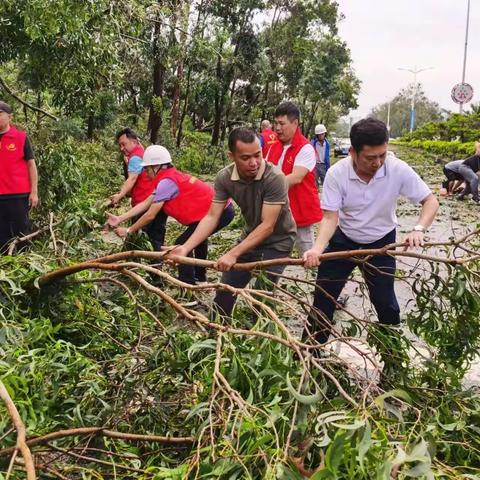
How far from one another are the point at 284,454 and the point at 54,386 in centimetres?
129

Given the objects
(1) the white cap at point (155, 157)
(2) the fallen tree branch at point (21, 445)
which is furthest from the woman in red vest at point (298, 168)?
(2) the fallen tree branch at point (21, 445)

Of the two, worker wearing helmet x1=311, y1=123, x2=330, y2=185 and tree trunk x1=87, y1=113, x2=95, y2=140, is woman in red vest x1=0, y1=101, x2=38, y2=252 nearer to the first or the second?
worker wearing helmet x1=311, y1=123, x2=330, y2=185

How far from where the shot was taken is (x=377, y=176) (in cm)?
365

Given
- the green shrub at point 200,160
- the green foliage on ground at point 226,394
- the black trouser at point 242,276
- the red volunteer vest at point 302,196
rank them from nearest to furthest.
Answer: the green foliage on ground at point 226,394, the black trouser at point 242,276, the red volunteer vest at point 302,196, the green shrub at point 200,160

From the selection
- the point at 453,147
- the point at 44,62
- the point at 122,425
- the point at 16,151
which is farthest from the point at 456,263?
the point at 453,147

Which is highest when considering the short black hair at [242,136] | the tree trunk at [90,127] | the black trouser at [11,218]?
the tree trunk at [90,127]

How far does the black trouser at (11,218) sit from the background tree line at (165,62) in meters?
1.56

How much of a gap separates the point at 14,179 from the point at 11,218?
1.18ft

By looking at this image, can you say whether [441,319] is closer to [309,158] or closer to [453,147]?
[309,158]

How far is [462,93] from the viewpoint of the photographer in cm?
2330

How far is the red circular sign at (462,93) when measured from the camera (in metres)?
23.3

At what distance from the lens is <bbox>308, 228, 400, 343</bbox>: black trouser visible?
374 cm

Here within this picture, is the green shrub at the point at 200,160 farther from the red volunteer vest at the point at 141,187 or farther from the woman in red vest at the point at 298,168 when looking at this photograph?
the woman in red vest at the point at 298,168

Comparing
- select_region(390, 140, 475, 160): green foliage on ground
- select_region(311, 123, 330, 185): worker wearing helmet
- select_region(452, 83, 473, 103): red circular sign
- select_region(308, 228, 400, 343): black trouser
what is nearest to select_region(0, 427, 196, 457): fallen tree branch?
select_region(308, 228, 400, 343): black trouser
